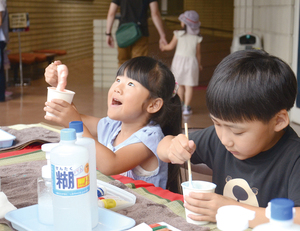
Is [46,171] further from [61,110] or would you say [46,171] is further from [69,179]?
[61,110]

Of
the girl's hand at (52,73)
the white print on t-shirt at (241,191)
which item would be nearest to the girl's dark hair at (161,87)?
the girl's hand at (52,73)

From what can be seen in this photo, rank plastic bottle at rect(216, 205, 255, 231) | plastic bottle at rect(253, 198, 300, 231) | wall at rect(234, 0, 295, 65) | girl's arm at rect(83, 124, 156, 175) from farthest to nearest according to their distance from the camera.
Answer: wall at rect(234, 0, 295, 65), girl's arm at rect(83, 124, 156, 175), plastic bottle at rect(216, 205, 255, 231), plastic bottle at rect(253, 198, 300, 231)

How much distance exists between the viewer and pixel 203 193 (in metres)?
1.05

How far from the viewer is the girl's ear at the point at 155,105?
1810mm

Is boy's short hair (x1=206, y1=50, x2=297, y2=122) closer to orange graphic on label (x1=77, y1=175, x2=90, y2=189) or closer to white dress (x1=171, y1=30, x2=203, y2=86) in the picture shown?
orange graphic on label (x1=77, y1=175, x2=90, y2=189)

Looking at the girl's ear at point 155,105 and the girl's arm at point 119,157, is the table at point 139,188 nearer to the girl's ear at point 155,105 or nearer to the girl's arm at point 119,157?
the girl's arm at point 119,157

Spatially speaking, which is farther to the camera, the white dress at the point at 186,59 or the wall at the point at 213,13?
the wall at the point at 213,13

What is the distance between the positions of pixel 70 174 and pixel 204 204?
387 millimetres

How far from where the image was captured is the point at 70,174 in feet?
2.88

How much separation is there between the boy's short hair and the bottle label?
49 centimetres

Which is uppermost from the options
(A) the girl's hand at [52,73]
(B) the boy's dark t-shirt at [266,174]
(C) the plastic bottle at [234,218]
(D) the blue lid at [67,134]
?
(A) the girl's hand at [52,73]

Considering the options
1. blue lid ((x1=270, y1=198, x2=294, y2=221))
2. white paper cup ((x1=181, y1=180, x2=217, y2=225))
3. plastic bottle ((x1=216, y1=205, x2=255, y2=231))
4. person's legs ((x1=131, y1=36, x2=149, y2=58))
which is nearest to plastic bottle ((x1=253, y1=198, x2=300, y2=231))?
blue lid ((x1=270, y1=198, x2=294, y2=221))

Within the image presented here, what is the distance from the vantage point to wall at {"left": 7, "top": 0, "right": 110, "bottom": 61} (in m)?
10.2

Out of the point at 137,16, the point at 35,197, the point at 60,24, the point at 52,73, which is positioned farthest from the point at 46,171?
the point at 60,24
